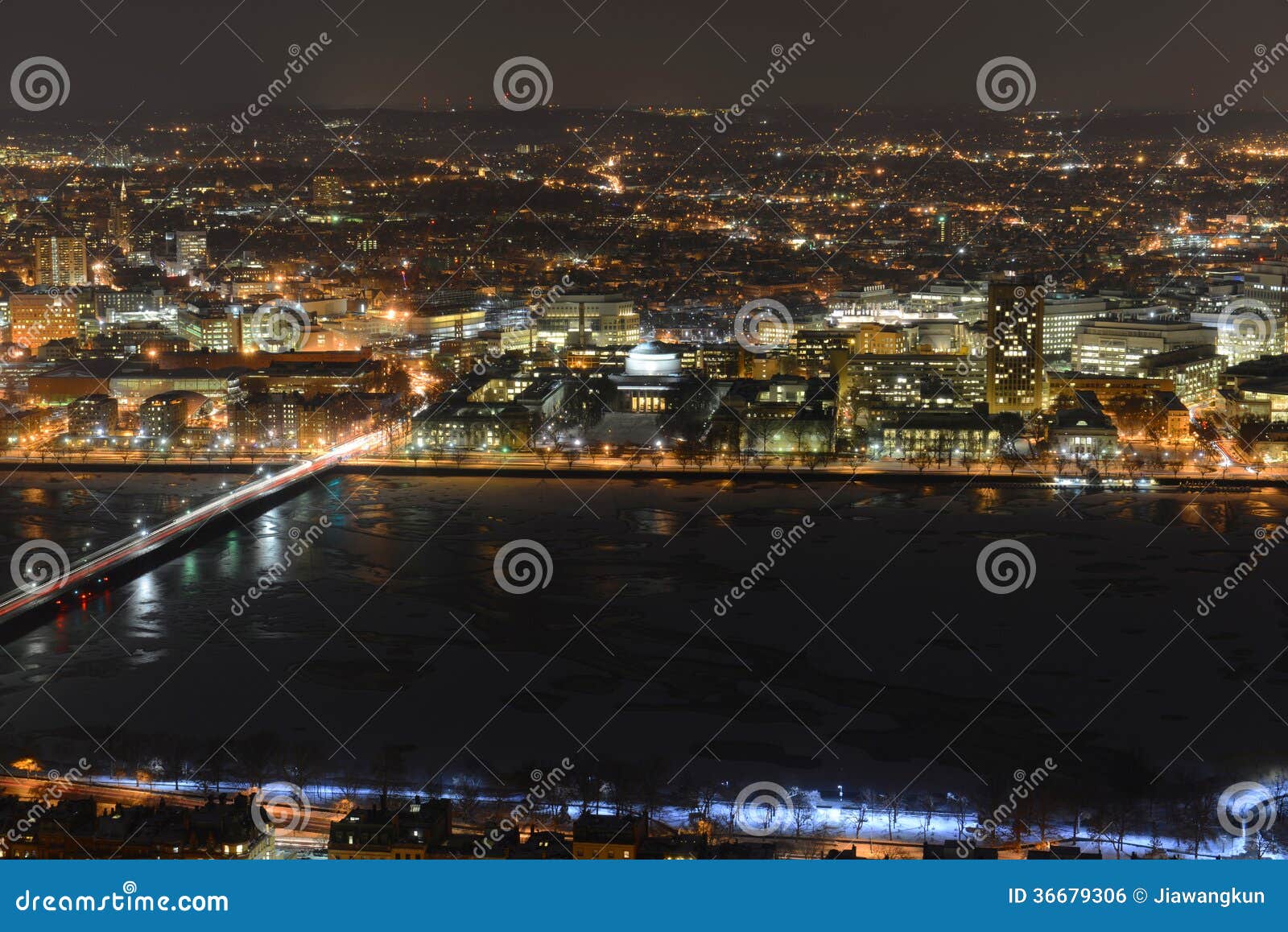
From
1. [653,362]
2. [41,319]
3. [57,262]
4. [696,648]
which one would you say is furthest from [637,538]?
[57,262]

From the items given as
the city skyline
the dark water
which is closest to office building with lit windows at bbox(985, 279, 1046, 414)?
the city skyline

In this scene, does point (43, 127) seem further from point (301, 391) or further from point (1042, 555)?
point (1042, 555)

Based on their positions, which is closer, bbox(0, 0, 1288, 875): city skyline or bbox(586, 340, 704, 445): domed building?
bbox(0, 0, 1288, 875): city skyline

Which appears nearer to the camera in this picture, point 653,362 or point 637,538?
point 637,538

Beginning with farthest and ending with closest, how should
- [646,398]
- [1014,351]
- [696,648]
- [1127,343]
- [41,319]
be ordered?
[41,319], [1127,343], [646,398], [1014,351], [696,648]

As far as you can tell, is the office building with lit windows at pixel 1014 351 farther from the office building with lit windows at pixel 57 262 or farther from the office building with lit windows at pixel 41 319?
the office building with lit windows at pixel 57 262

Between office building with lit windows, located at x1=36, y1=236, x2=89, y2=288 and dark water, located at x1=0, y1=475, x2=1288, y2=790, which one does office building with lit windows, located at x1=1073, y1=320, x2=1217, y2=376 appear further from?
office building with lit windows, located at x1=36, y1=236, x2=89, y2=288

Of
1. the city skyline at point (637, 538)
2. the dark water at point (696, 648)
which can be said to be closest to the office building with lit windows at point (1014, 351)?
the city skyline at point (637, 538)

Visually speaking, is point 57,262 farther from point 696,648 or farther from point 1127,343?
Answer: point 696,648

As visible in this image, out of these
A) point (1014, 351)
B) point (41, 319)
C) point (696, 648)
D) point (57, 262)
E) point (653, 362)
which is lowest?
point (696, 648)
